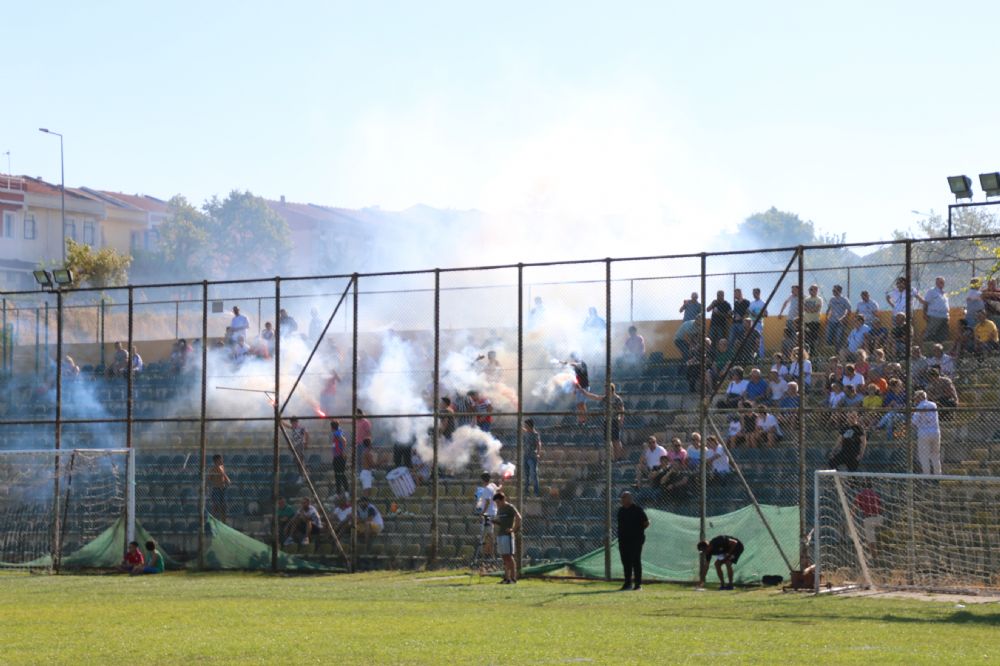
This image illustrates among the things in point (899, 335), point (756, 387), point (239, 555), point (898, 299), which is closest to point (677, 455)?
point (756, 387)

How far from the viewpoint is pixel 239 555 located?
2819 cm

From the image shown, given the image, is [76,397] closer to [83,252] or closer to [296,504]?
[296,504]

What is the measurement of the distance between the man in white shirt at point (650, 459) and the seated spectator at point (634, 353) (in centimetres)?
323

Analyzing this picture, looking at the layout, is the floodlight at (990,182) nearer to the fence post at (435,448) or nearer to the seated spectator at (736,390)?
the seated spectator at (736,390)

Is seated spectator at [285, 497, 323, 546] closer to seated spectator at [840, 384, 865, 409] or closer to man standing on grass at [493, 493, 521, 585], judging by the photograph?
man standing on grass at [493, 493, 521, 585]

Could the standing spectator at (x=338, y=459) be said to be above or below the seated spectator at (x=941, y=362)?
below

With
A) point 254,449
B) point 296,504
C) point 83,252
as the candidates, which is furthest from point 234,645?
point 83,252

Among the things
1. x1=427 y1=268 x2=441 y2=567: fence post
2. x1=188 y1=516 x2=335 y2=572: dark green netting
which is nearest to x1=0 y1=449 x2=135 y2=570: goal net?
x1=188 y1=516 x2=335 y2=572: dark green netting

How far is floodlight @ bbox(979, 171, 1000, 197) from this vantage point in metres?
25.6

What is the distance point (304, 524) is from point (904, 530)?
37.8ft

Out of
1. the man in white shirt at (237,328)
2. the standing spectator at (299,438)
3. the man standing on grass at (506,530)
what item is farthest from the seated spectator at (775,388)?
A: the man in white shirt at (237,328)

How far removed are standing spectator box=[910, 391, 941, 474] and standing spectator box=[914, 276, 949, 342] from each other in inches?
123

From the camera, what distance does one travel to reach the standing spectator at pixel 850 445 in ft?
76.2

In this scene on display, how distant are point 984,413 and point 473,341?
14.2m
